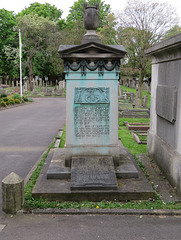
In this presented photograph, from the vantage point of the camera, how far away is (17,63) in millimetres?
46781

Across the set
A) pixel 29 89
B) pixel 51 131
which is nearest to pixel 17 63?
pixel 29 89

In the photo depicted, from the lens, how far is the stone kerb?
199 inches

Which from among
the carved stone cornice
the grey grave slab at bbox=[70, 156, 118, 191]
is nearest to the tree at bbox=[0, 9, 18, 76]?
the carved stone cornice

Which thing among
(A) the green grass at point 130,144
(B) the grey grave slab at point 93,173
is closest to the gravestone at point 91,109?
(B) the grey grave slab at point 93,173

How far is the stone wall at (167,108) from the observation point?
6152 mm

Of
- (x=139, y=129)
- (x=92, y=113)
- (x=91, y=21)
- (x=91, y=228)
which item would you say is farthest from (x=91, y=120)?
(x=139, y=129)

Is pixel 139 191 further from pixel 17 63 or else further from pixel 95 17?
pixel 17 63

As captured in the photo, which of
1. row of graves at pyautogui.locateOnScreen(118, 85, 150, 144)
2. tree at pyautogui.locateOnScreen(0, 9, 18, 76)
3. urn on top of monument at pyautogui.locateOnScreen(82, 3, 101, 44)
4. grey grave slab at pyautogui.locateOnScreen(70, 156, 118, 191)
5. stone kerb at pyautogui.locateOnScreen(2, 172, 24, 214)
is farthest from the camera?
tree at pyautogui.locateOnScreen(0, 9, 18, 76)

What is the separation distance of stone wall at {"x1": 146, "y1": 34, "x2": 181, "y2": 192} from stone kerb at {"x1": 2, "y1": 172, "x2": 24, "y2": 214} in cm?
347

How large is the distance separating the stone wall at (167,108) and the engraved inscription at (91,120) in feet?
5.30

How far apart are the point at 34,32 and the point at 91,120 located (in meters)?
42.1

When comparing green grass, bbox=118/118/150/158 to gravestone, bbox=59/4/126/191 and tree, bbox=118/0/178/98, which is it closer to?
gravestone, bbox=59/4/126/191

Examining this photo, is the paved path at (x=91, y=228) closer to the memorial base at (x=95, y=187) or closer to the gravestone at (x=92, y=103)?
the memorial base at (x=95, y=187)

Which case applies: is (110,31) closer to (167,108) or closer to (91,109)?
(167,108)
